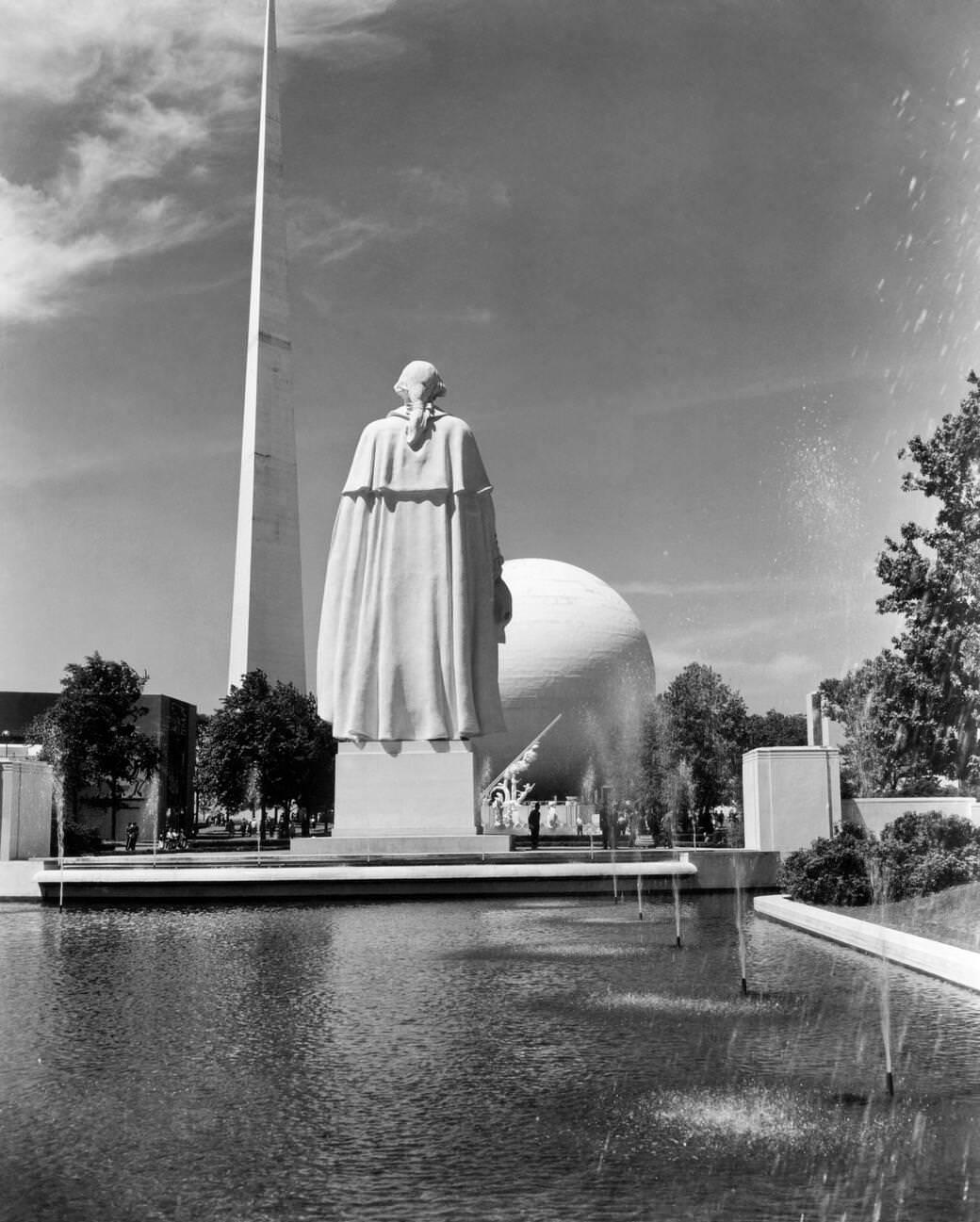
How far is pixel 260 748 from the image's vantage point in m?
42.1

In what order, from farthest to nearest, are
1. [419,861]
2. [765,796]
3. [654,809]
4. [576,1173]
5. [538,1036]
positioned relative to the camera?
[654,809] → [765,796] → [419,861] → [538,1036] → [576,1173]

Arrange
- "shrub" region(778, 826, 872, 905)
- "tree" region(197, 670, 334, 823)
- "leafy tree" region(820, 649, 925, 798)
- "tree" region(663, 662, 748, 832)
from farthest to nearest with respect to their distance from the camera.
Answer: "tree" region(663, 662, 748, 832)
"tree" region(197, 670, 334, 823)
"leafy tree" region(820, 649, 925, 798)
"shrub" region(778, 826, 872, 905)

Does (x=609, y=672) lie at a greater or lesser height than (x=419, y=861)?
greater

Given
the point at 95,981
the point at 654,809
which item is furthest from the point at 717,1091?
the point at 654,809

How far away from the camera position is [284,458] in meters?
53.3

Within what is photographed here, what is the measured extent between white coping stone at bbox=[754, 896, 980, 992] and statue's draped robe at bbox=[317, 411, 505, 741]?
768 centimetres

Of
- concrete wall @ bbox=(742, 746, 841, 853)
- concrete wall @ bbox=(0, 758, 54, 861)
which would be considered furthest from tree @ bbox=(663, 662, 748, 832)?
concrete wall @ bbox=(0, 758, 54, 861)

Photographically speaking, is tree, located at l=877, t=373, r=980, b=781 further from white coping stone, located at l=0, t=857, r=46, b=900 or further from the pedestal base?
white coping stone, located at l=0, t=857, r=46, b=900

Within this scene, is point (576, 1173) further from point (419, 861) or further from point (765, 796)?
point (765, 796)

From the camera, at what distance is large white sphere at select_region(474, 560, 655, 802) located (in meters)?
58.9

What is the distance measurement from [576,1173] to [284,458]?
50210 millimetres

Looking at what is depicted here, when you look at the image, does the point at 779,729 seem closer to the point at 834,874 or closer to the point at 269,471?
the point at 269,471

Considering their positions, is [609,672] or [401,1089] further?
[609,672]

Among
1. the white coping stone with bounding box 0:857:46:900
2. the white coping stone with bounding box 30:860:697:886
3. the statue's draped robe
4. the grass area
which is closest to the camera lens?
the grass area
